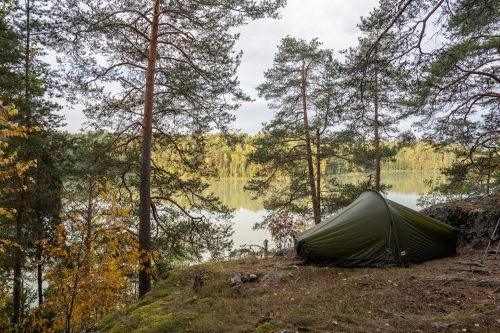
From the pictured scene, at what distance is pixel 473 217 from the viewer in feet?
22.5

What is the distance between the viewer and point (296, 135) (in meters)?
11.9

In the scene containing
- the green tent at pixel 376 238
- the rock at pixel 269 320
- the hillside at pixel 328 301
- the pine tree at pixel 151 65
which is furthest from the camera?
the pine tree at pixel 151 65

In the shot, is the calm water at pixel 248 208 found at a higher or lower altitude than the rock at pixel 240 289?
lower

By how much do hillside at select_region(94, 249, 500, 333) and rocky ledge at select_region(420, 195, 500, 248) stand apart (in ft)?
2.91

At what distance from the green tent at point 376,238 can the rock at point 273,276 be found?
80cm

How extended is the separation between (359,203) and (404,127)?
6.12 meters

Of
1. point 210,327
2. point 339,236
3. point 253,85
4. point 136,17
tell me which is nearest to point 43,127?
point 136,17

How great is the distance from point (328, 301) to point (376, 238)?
2.21 meters

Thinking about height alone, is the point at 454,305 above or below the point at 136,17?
below

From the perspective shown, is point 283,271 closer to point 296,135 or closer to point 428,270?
point 428,270

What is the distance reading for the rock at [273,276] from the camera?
209 inches

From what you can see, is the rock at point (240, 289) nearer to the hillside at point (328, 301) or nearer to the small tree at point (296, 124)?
the hillside at point (328, 301)

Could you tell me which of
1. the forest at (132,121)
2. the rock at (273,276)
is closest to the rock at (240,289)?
the rock at (273,276)

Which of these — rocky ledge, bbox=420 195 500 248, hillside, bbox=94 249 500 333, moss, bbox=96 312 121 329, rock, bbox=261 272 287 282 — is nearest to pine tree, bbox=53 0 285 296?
moss, bbox=96 312 121 329
